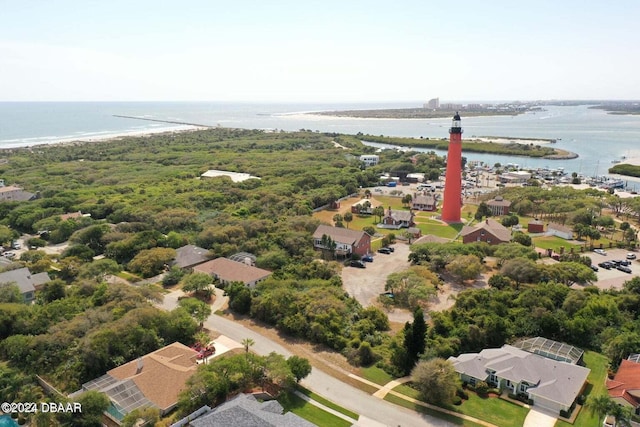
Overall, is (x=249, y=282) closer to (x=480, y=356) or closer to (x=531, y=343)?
(x=480, y=356)

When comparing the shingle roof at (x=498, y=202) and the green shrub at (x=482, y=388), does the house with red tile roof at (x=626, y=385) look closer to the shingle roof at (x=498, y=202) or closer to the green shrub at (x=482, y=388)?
the green shrub at (x=482, y=388)

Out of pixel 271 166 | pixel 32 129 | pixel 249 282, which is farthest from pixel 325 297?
pixel 32 129

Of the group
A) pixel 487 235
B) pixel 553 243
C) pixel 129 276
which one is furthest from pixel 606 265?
pixel 129 276

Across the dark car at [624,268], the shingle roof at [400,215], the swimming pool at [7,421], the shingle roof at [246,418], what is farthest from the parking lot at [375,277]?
the swimming pool at [7,421]

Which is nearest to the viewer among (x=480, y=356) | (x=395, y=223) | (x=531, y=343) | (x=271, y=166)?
(x=480, y=356)

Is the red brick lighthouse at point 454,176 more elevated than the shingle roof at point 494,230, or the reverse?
the red brick lighthouse at point 454,176

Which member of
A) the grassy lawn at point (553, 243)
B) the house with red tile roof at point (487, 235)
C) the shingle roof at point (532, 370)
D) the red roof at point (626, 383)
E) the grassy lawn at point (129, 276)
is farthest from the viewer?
the grassy lawn at point (553, 243)
